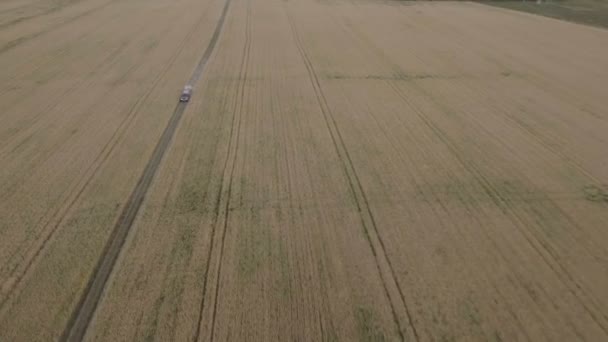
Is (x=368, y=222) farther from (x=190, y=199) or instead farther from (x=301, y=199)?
(x=190, y=199)

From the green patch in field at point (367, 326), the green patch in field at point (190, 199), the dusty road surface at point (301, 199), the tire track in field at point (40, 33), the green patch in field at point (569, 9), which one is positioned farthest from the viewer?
the green patch in field at point (569, 9)

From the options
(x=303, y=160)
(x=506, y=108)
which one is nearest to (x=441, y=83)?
(x=506, y=108)

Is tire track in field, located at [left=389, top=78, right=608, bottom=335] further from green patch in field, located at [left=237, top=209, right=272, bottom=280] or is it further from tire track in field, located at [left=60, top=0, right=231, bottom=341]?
tire track in field, located at [left=60, top=0, right=231, bottom=341]

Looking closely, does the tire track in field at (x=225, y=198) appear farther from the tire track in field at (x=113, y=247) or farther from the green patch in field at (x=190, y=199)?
the tire track in field at (x=113, y=247)

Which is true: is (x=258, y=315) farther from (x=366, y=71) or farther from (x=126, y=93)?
(x=366, y=71)

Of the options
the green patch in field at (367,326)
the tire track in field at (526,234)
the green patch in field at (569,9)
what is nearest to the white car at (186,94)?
the tire track in field at (526,234)

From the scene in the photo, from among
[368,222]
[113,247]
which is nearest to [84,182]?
[113,247]
